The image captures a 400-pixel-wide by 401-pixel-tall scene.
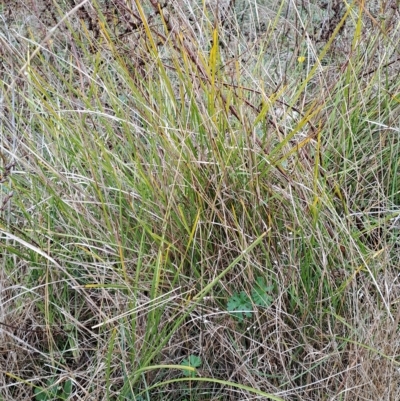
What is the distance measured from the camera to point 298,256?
156 centimetres

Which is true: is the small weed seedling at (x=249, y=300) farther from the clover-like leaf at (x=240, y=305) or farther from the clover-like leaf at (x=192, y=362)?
the clover-like leaf at (x=192, y=362)

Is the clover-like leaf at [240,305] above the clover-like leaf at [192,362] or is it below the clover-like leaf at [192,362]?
above

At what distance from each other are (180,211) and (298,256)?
30cm

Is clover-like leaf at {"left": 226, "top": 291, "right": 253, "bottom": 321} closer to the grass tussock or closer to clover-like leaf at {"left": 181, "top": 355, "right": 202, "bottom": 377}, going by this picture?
the grass tussock

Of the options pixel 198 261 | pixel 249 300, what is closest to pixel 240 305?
pixel 249 300

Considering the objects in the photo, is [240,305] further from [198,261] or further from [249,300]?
[198,261]

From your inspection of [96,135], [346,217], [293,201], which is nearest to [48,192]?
[96,135]

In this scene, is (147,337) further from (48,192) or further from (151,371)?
(48,192)

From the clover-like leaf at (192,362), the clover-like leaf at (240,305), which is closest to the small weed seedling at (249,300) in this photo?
the clover-like leaf at (240,305)

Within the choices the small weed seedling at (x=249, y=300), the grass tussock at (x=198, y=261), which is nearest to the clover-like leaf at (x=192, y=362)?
the grass tussock at (x=198, y=261)

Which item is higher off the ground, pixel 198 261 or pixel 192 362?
pixel 198 261

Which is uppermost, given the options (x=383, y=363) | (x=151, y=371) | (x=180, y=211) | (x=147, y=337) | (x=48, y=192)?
(x=48, y=192)

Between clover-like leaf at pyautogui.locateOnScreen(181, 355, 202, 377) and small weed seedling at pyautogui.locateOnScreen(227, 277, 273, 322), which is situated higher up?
small weed seedling at pyautogui.locateOnScreen(227, 277, 273, 322)

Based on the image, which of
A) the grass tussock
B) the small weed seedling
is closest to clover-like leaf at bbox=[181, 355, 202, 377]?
the grass tussock
